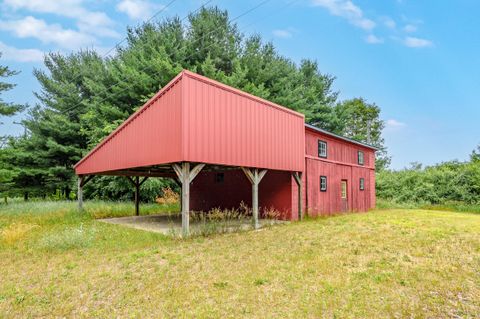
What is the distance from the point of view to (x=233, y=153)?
390 inches

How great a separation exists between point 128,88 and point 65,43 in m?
11.3

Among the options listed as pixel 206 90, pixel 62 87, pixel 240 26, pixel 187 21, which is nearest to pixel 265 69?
pixel 240 26

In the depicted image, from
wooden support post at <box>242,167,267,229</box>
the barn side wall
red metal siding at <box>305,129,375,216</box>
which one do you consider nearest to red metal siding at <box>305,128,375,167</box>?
red metal siding at <box>305,129,375,216</box>

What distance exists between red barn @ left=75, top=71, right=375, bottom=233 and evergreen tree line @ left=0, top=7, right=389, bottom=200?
7078 mm

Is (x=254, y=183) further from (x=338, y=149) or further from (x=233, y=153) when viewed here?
(x=338, y=149)

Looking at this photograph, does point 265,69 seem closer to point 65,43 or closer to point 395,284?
point 65,43

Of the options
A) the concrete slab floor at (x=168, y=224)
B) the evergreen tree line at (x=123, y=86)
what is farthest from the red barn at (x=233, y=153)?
the evergreen tree line at (x=123, y=86)

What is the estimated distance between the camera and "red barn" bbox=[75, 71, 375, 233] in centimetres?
877

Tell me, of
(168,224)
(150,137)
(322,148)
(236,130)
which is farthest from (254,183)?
(322,148)

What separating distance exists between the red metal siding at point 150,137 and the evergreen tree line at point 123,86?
8085 millimetres

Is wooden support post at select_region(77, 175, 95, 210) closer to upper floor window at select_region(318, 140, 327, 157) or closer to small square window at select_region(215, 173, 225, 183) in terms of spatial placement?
small square window at select_region(215, 173, 225, 183)

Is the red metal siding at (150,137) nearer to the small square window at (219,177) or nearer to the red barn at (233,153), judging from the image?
the red barn at (233,153)

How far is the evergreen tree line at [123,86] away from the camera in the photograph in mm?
20734

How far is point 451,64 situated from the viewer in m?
21.2
